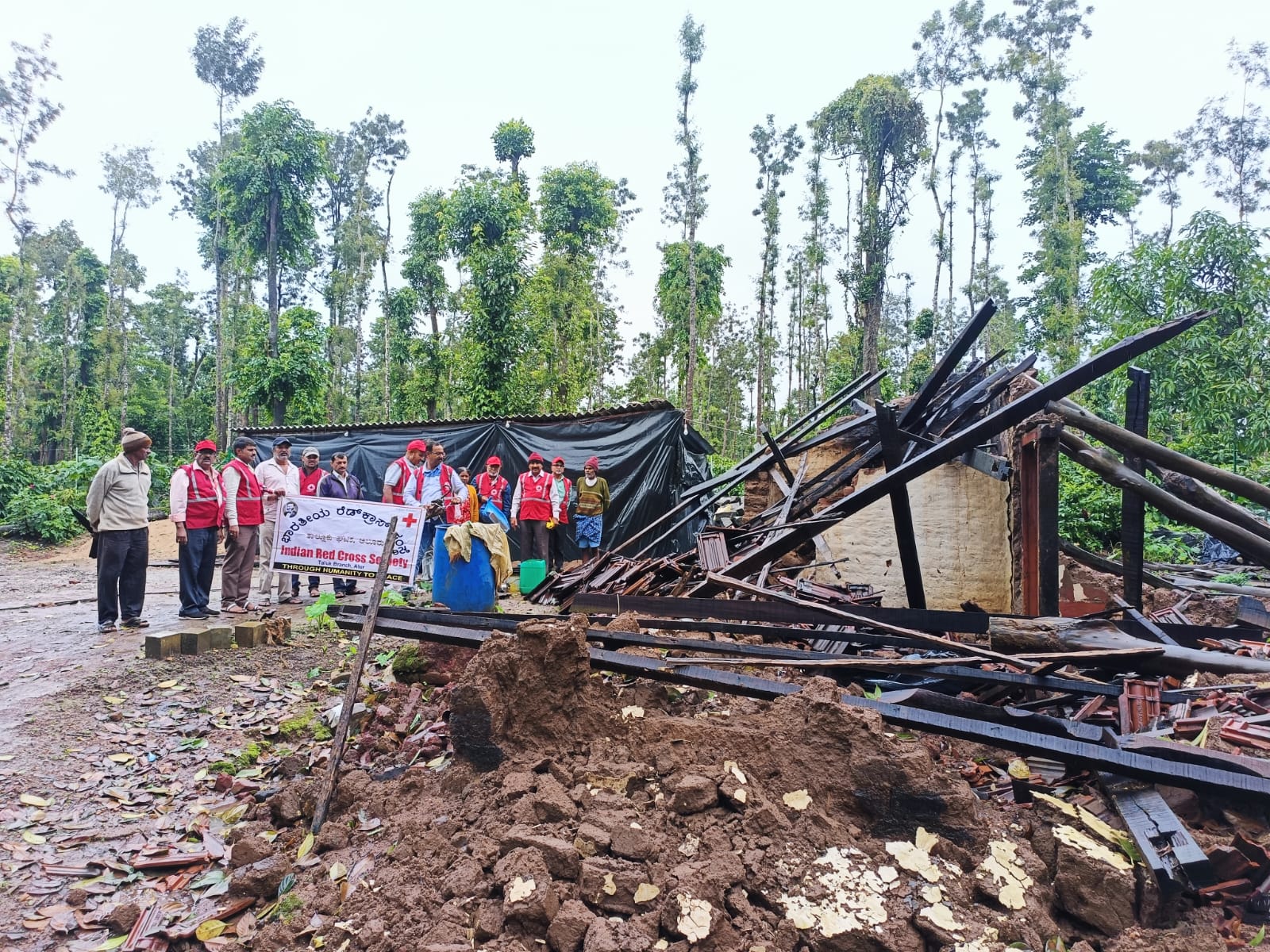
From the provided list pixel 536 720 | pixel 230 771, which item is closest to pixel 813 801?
pixel 536 720

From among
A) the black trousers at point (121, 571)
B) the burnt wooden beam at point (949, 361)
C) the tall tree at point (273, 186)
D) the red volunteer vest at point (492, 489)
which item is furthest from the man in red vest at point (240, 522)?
the tall tree at point (273, 186)

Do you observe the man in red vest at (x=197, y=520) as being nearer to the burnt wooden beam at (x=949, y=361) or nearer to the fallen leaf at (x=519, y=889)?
the fallen leaf at (x=519, y=889)

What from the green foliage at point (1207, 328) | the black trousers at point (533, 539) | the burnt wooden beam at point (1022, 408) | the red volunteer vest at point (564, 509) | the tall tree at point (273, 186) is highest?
the tall tree at point (273, 186)

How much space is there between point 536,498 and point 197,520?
4.07 m

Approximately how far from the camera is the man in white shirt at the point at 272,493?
25.4 ft

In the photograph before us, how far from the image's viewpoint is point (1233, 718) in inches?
106

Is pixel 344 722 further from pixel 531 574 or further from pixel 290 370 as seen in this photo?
pixel 290 370

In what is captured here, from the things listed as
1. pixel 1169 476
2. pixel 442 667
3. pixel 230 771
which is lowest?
pixel 230 771

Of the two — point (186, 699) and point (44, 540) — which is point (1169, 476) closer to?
point (186, 699)

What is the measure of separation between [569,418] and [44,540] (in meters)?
13.6

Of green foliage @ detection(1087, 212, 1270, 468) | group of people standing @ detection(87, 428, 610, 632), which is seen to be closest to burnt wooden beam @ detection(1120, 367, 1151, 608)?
group of people standing @ detection(87, 428, 610, 632)

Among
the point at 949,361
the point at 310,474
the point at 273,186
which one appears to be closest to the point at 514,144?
the point at 273,186

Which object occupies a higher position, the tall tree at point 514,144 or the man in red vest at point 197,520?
the tall tree at point 514,144

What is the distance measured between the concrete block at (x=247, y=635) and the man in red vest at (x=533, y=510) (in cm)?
382
